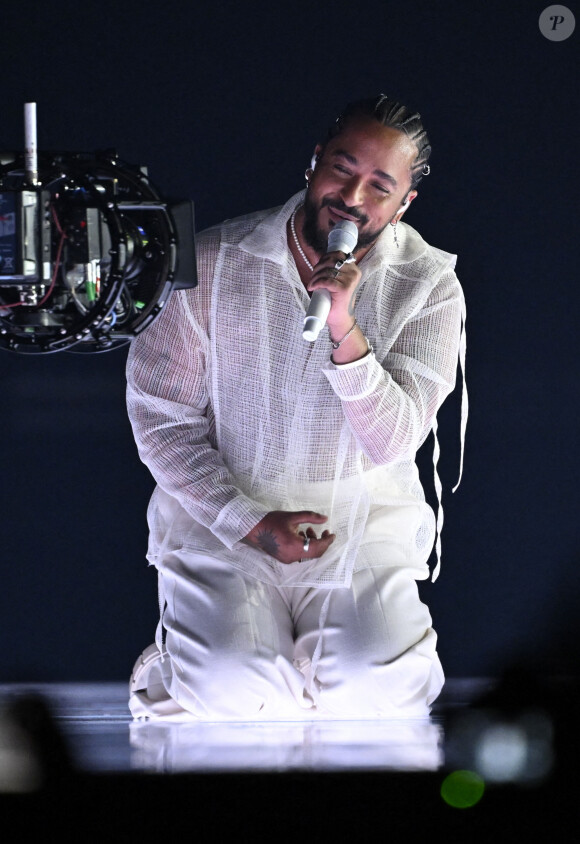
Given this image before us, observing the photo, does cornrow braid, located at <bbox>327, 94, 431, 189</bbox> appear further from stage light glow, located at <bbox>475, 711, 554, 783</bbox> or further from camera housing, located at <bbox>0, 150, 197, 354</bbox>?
stage light glow, located at <bbox>475, 711, 554, 783</bbox>

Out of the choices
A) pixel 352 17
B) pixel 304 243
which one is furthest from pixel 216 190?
pixel 304 243

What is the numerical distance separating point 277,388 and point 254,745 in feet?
2.71

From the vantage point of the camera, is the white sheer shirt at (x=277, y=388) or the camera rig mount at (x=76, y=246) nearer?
the camera rig mount at (x=76, y=246)

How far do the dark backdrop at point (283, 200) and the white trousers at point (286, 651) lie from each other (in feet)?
2.56

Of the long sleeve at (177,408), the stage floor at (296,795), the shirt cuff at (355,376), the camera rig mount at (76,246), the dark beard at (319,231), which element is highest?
the camera rig mount at (76,246)

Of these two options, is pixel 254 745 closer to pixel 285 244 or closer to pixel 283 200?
pixel 285 244

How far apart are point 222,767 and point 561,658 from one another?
1907mm

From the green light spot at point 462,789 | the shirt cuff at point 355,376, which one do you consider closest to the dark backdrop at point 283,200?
the shirt cuff at point 355,376

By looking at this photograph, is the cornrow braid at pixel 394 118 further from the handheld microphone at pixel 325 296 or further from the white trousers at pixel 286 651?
the white trousers at pixel 286 651

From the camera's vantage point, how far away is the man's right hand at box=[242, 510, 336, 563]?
1.88 metres

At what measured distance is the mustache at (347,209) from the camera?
189cm

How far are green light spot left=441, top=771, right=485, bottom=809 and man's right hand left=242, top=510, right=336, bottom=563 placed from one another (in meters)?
0.86

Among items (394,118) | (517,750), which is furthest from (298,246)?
(517,750)

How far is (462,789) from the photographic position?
101cm
